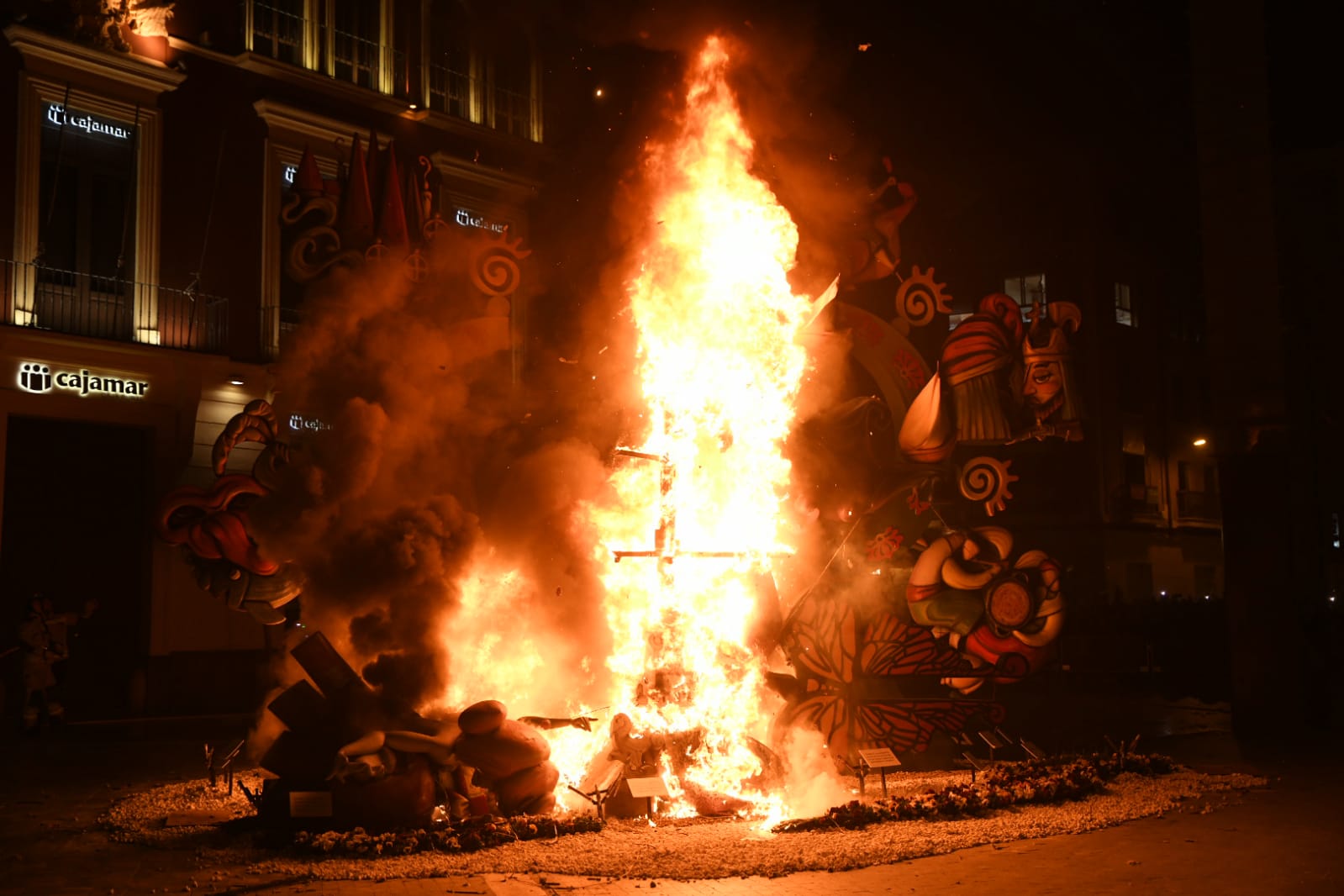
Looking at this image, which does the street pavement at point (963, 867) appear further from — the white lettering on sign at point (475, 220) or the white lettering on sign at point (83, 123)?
the white lettering on sign at point (475, 220)

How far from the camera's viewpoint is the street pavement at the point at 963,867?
23.9 feet

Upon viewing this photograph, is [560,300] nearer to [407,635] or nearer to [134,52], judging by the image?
[407,635]

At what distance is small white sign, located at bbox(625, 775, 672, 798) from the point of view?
913 cm

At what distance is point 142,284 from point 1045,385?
1394cm

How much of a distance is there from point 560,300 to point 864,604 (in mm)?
6406

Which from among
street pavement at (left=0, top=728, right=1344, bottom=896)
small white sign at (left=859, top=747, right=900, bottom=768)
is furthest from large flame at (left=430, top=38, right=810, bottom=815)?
street pavement at (left=0, top=728, right=1344, bottom=896)

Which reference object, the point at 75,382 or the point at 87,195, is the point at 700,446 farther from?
the point at 87,195

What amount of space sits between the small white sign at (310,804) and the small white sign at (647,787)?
7.75 ft

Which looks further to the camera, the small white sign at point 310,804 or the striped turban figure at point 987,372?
the striped turban figure at point 987,372

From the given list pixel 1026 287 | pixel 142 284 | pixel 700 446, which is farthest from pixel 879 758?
pixel 1026 287

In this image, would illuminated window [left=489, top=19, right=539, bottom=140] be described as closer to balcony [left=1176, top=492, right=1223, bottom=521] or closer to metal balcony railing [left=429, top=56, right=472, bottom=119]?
metal balcony railing [left=429, top=56, right=472, bottom=119]

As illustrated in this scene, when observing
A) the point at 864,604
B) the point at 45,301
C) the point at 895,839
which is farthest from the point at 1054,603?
the point at 45,301

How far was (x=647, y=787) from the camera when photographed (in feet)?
30.2

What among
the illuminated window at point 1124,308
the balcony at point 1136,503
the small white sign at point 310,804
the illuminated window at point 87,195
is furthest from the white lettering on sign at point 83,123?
the illuminated window at point 1124,308
